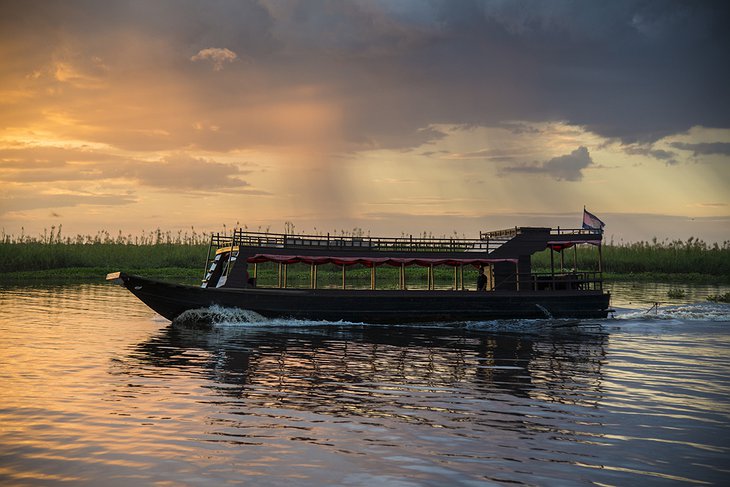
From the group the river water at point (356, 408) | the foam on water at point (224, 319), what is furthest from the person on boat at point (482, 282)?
the foam on water at point (224, 319)

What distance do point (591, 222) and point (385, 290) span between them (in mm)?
10004

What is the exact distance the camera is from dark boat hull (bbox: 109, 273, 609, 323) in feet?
80.3

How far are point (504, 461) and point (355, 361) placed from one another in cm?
873

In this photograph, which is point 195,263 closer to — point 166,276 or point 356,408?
point 166,276

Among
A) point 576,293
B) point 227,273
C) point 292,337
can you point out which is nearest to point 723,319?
point 576,293

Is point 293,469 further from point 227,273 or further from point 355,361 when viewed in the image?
point 227,273

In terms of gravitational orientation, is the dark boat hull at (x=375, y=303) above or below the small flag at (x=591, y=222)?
below

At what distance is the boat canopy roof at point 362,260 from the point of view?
25547 millimetres

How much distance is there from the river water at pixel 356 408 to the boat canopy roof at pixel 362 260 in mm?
3201

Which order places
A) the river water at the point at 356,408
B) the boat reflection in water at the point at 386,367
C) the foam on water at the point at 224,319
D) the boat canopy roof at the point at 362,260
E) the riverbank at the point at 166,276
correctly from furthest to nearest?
the riverbank at the point at 166,276
the boat canopy roof at the point at 362,260
the foam on water at the point at 224,319
the boat reflection in water at the point at 386,367
the river water at the point at 356,408

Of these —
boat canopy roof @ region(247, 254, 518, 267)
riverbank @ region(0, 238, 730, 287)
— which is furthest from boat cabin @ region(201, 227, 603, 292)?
riverbank @ region(0, 238, 730, 287)

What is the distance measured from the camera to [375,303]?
2622cm

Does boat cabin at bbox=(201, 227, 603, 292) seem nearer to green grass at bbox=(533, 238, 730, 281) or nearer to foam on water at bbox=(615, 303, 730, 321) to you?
foam on water at bbox=(615, 303, 730, 321)

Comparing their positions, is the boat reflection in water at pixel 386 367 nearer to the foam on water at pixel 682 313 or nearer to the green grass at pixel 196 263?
the foam on water at pixel 682 313
